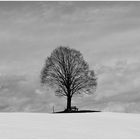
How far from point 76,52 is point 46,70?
7.34 metres

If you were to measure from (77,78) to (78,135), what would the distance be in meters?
48.7

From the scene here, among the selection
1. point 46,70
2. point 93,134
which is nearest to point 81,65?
point 46,70

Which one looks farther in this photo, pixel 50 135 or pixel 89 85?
pixel 89 85

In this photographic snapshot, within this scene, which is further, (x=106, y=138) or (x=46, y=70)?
(x=46, y=70)

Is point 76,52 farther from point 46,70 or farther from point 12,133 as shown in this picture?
point 12,133

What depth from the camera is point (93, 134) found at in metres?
22.0

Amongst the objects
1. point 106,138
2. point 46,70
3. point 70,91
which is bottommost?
point 106,138

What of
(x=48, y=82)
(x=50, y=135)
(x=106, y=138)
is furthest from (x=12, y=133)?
(x=48, y=82)

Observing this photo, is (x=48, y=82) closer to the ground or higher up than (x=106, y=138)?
higher up

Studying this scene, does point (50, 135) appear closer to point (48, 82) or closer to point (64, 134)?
point (64, 134)

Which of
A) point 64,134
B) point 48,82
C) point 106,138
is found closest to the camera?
point 106,138

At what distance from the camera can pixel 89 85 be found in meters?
69.2

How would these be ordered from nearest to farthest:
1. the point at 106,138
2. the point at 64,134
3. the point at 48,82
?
the point at 106,138
the point at 64,134
the point at 48,82

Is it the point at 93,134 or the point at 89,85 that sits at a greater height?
the point at 89,85
